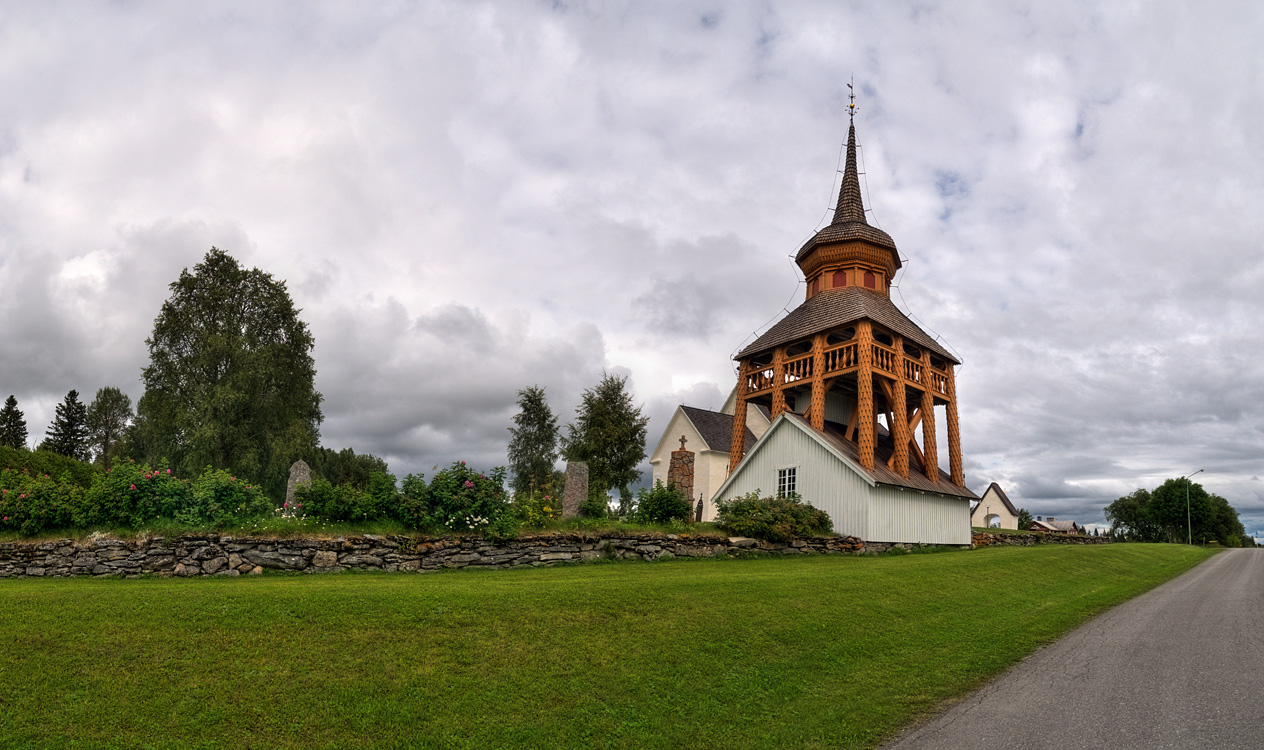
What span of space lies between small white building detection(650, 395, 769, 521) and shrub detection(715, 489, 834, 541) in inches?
519

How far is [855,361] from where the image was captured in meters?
27.2

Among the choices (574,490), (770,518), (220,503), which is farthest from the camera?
(770,518)

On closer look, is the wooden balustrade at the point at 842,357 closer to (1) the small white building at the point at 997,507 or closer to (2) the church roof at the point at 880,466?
(2) the church roof at the point at 880,466

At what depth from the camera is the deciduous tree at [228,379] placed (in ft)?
107

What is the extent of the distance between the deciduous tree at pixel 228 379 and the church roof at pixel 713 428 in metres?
20.8

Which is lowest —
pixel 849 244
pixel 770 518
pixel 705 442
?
pixel 770 518

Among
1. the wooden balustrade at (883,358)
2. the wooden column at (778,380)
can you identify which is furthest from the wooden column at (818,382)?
the wooden balustrade at (883,358)

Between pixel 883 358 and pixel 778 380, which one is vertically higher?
pixel 883 358

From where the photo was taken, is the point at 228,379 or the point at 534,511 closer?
the point at 534,511

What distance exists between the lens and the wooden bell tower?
88.4ft

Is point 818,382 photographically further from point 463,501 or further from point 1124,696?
point 1124,696

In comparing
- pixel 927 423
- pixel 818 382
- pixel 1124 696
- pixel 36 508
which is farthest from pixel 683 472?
pixel 36 508

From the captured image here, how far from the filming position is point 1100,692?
7.68 m

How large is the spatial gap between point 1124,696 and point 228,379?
35950 millimetres
